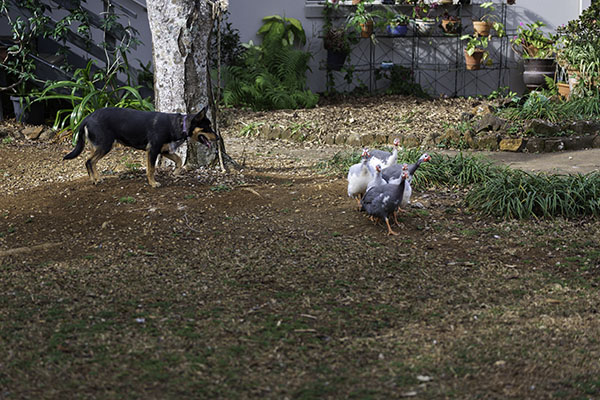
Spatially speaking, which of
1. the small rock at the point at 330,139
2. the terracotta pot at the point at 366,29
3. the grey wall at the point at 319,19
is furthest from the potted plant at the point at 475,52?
the small rock at the point at 330,139

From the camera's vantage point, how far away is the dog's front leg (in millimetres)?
5918

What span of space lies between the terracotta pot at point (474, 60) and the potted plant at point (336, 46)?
2171mm

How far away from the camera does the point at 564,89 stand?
10742 millimetres

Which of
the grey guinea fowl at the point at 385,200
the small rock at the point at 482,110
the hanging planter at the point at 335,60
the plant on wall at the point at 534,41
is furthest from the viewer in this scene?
the hanging planter at the point at 335,60

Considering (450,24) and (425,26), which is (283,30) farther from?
(450,24)

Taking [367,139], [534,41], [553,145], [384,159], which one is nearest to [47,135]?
[367,139]

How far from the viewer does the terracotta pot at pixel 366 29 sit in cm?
1180

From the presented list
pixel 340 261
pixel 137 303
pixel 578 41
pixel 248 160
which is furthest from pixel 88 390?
pixel 578 41

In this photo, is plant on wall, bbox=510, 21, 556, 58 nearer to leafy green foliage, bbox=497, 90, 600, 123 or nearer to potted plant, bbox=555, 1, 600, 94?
potted plant, bbox=555, 1, 600, 94

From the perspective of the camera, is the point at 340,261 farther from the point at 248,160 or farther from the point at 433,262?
the point at 248,160

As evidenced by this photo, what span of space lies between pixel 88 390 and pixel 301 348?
1.05 m

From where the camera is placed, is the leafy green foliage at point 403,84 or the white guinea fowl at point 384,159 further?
the leafy green foliage at point 403,84

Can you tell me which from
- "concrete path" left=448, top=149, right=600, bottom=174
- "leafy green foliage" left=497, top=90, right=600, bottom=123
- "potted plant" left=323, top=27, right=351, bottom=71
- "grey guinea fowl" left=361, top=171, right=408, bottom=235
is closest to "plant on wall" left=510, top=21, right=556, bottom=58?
"leafy green foliage" left=497, top=90, right=600, bottom=123

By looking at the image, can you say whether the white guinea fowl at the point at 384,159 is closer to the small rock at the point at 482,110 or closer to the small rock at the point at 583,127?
the small rock at the point at 583,127
